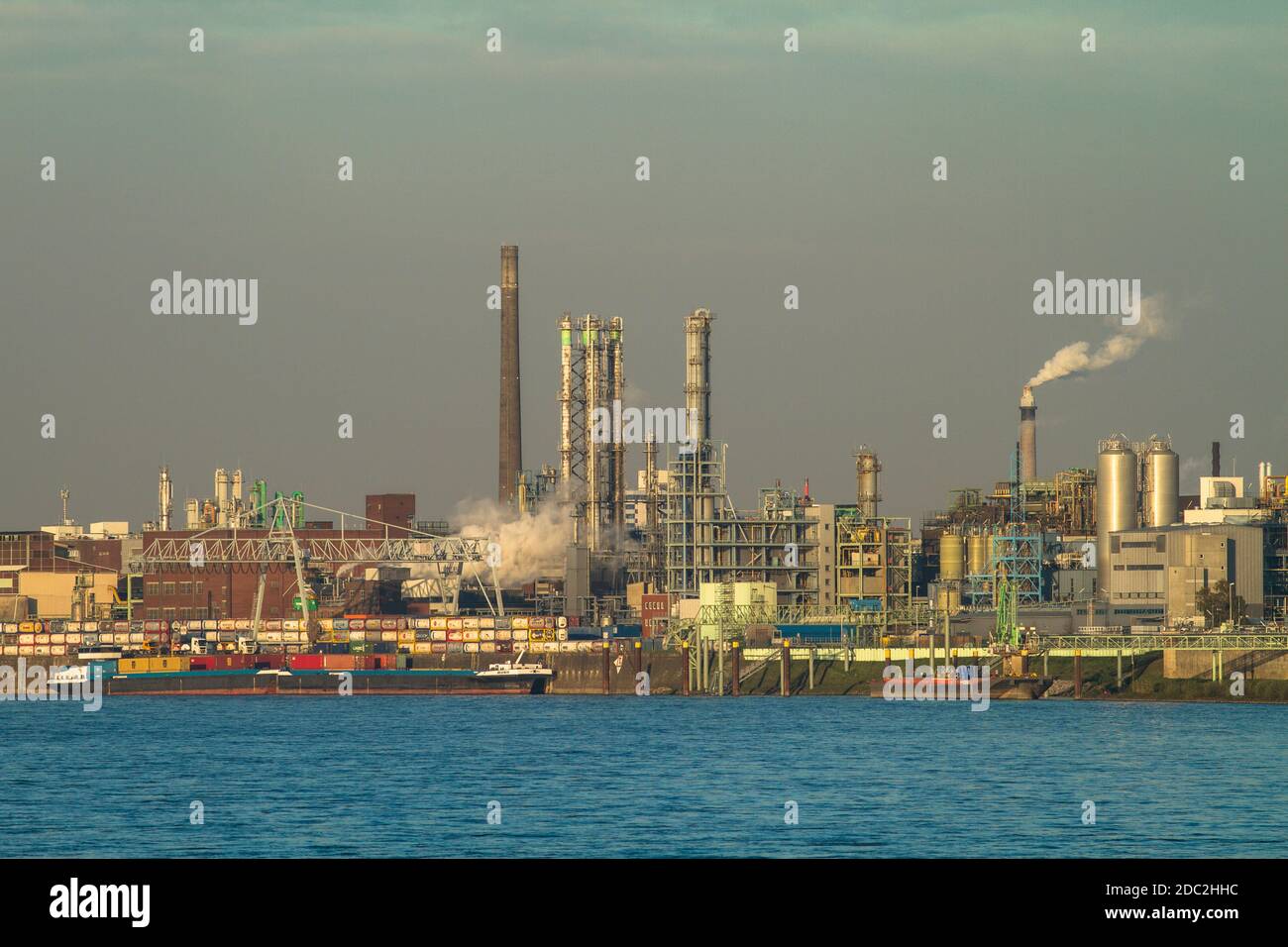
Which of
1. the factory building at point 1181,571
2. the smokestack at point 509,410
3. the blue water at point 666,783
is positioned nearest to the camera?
the blue water at point 666,783

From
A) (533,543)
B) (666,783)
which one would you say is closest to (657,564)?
(533,543)

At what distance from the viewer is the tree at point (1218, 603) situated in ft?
357

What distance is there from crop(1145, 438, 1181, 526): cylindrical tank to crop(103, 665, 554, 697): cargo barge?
4321 cm

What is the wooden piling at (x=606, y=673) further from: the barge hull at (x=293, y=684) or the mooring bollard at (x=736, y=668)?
the barge hull at (x=293, y=684)

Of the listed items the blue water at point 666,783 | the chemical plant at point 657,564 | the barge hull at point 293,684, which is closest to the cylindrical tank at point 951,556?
the chemical plant at point 657,564

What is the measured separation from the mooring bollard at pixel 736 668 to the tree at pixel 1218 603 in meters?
27.0

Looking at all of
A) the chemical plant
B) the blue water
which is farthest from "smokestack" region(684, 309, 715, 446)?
the blue water

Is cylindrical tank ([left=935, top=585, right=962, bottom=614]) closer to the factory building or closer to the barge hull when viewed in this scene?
the factory building

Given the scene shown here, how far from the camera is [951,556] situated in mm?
131125

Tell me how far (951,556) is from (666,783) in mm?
79905

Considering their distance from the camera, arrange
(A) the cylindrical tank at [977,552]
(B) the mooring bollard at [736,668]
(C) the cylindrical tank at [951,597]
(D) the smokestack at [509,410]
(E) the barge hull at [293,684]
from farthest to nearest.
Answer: (D) the smokestack at [509,410] → (A) the cylindrical tank at [977,552] → (C) the cylindrical tank at [951,597] → (E) the barge hull at [293,684] → (B) the mooring bollard at [736,668]

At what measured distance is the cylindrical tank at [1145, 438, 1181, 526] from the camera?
12669 centimetres
